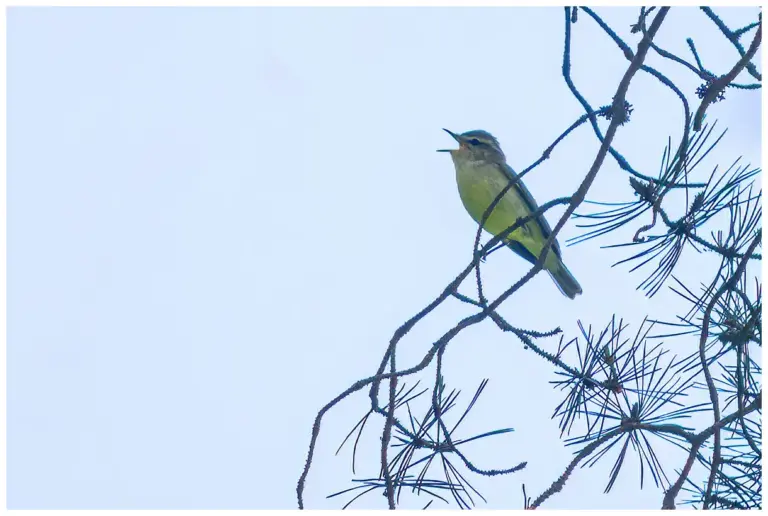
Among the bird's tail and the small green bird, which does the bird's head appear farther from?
the bird's tail

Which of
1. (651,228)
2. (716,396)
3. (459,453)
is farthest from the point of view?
(651,228)

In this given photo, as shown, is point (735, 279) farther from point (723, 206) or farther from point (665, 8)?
point (665, 8)

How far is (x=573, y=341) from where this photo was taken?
3367 millimetres

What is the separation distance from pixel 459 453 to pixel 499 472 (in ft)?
0.61

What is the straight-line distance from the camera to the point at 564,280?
6832 mm

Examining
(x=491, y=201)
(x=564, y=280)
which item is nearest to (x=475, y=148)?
Result: (x=491, y=201)

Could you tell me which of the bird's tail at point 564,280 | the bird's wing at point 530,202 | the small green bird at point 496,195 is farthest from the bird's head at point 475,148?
the bird's tail at point 564,280

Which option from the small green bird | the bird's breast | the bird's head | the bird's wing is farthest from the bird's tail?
the bird's head

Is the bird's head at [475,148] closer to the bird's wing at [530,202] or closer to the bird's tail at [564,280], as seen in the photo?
the bird's wing at [530,202]

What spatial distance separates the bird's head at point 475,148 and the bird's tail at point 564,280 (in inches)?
37.2

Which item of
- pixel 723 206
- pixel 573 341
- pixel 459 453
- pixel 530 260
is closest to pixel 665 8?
pixel 723 206

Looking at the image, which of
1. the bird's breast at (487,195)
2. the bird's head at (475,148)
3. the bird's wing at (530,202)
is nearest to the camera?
the bird's wing at (530,202)

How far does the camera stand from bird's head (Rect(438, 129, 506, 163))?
6.78 metres

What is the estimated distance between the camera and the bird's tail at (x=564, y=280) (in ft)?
22.4
